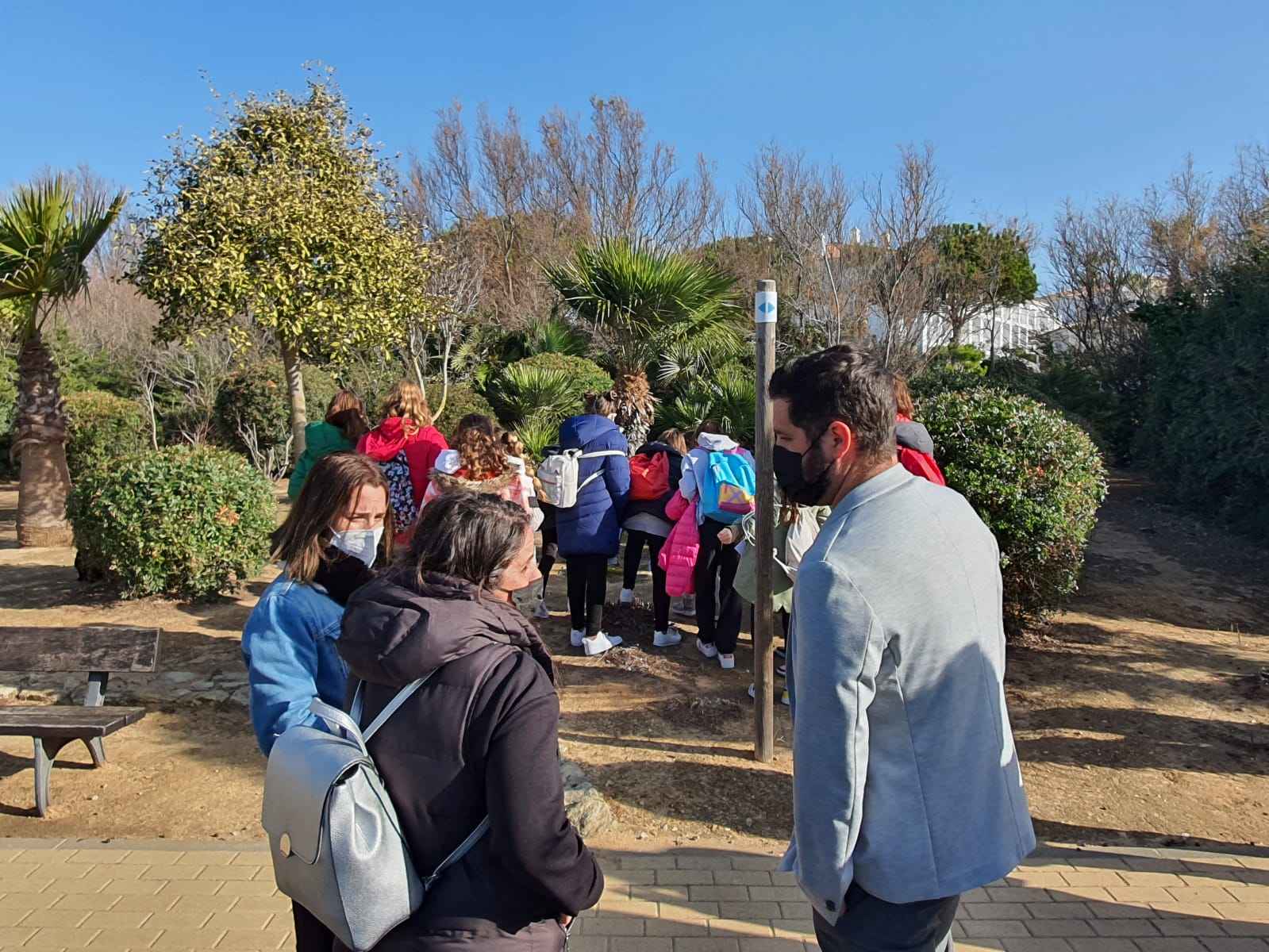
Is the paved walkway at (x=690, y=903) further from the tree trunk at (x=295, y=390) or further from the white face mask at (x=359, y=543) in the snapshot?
the tree trunk at (x=295, y=390)

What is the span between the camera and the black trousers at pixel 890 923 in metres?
1.76

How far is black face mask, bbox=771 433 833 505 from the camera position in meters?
1.97

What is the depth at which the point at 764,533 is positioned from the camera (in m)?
4.68

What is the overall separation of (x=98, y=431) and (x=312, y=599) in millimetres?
12149

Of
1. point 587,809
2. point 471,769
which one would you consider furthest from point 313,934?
point 587,809

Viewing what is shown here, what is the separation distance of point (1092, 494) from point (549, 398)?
6366mm

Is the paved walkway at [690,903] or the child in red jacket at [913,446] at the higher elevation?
the child in red jacket at [913,446]

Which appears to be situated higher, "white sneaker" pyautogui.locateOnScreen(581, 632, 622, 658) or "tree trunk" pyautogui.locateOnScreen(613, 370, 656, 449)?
"tree trunk" pyautogui.locateOnScreen(613, 370, 656, 449)

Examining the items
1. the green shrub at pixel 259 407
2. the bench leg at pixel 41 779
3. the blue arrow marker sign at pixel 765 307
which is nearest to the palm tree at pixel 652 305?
the blue arrow marker sign at pixel 765 307

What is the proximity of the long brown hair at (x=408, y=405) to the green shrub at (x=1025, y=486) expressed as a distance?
11.5ft

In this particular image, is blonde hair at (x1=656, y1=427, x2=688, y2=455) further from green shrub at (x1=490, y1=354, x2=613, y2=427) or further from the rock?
green shrub at (x1=490, y1=354, x2=613, y2=427)

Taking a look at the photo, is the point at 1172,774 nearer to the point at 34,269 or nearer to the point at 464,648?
the point at 464,648

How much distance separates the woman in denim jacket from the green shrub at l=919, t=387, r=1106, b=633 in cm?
470

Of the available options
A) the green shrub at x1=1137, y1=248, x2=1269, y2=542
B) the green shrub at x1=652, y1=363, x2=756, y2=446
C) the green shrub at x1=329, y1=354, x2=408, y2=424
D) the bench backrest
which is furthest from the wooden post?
the green shrub at x1=329, y1=354, x2=408, y2=424
